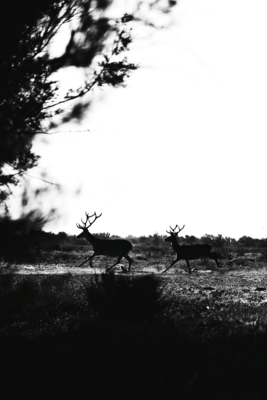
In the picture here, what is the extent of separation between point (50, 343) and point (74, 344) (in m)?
0.57

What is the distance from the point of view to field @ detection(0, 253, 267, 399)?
4.84 m

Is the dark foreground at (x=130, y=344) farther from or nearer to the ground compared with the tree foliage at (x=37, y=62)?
nearer to the ground

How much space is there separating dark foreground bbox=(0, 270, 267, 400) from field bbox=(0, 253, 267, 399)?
0.04ft

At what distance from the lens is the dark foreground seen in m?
4.81

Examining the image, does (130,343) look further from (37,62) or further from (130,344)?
(37,62)

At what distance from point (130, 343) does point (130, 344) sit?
55 millimetres

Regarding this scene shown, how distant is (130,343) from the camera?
21.4 ft

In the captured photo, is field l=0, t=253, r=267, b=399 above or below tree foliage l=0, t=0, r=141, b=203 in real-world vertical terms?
below

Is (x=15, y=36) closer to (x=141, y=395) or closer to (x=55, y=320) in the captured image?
(x=55, y=320)

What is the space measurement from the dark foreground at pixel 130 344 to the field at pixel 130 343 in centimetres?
1

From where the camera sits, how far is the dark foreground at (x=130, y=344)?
189 inches

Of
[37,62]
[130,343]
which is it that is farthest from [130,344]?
[37,62]

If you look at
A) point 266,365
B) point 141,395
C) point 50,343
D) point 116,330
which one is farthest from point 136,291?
point 141,395

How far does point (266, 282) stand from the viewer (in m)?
17.5
